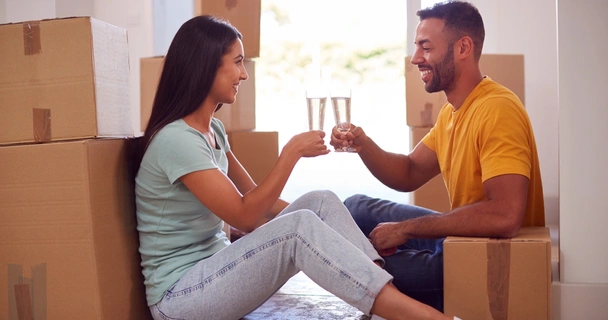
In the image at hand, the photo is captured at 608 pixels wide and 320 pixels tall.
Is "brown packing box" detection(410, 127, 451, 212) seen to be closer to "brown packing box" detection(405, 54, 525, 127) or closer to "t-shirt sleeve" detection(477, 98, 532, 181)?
"brown packing box" detection(405, 54, 525, 127)

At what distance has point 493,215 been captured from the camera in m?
1.72

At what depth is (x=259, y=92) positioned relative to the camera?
18.7 feet

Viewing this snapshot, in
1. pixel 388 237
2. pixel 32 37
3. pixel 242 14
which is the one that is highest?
pixel 242 14

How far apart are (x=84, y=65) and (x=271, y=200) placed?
A: 56 centimetres

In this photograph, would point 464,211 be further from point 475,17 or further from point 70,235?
point 70,235

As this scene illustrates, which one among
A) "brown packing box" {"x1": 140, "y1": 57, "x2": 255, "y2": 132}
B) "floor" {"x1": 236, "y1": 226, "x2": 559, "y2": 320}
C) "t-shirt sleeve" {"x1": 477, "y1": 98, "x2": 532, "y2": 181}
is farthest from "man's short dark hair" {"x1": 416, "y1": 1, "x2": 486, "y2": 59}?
"brown packing box" {"x1": 140, "y1": 57, "x2": 255, "y2": 132}

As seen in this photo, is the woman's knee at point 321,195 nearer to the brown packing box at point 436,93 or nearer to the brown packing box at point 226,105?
the brown packing box at point 436,93

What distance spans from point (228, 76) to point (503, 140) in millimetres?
725

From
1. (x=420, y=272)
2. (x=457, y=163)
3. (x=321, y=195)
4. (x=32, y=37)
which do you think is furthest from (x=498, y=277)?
(x=32, y=37)

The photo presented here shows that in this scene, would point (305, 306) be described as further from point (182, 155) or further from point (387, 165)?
point (182, 155)

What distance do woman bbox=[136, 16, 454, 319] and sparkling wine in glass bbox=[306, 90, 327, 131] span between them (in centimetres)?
4

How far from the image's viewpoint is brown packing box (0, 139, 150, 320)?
1668 mm

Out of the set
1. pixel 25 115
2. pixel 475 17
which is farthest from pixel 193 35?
pixel 475 17

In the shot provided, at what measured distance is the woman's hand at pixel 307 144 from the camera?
179 cm
